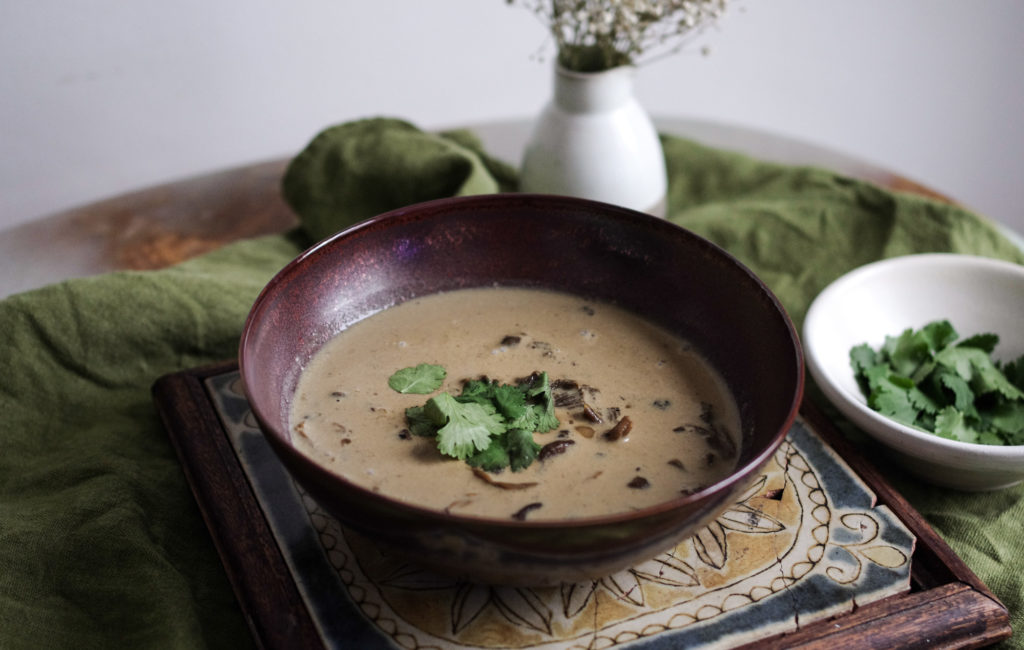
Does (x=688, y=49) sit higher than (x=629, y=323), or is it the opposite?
(x=629, y=323)

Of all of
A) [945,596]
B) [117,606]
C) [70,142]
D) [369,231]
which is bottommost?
[70,142]

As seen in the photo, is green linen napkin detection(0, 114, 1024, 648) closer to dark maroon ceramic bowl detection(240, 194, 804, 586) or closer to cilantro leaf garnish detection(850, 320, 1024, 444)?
cilantro leaf garnish detection(850, 320, 1024, 444)

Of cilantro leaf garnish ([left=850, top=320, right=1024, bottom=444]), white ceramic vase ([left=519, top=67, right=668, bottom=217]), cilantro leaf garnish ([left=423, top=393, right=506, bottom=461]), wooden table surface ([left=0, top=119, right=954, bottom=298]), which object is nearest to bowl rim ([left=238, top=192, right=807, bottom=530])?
cilantro leaf garnish ([left=423, top=393, right=506, bottom=461])

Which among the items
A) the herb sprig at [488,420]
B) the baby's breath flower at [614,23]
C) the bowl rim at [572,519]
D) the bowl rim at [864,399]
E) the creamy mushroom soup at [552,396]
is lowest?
the bowl rim at [864,399]

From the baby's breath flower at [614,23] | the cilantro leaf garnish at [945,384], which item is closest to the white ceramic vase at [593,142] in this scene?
the baby's breath flower at [614,23]

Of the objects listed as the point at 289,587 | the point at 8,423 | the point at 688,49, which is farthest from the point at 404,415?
the point at 688,49

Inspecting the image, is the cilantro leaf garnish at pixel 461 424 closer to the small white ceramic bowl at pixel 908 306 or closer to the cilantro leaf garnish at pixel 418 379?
the cilantro leaf garnish at pixel 418 379

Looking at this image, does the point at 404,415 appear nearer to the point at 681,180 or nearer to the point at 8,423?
the point at 8,423

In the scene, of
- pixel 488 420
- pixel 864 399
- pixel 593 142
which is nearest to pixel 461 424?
pixel 488 420
